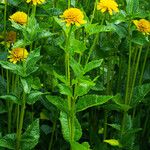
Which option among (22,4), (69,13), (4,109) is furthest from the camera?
(22,4)

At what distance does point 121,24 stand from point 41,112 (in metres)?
0.42

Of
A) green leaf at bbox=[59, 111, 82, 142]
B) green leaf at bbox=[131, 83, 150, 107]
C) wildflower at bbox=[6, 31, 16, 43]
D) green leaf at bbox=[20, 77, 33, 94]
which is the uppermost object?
wildflower at bbox=[6, 31, 16, 43]

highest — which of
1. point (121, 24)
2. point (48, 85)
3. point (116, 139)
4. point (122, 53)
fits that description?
point (121, 24)

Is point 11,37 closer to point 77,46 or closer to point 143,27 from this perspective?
point 77,46

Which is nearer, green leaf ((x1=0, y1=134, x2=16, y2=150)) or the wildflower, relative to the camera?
green leaf ((x1=0, y1=134, x2=16, y2=150))

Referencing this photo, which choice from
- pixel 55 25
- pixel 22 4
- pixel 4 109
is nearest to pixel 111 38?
pixel 55 25

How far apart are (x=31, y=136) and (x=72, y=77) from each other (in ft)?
0.97

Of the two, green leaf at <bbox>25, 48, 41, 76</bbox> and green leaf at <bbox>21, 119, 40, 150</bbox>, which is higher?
green leaf at <bbox>25, 48, 41, 76</bbox>

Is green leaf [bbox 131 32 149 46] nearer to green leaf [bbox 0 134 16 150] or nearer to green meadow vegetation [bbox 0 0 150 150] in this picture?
green meadow vegetation [bbox 0 0 150 150]

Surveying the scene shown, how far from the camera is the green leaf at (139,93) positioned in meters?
1.39

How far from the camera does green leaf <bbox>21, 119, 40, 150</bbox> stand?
4.01 feet

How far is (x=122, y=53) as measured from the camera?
1.54m

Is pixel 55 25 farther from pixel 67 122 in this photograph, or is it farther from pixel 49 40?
pixel 67 122

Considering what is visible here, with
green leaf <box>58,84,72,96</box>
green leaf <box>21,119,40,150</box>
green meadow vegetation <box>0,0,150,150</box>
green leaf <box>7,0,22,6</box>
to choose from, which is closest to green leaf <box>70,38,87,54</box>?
green meadow vegetation <box>0,0,150,150</box>
